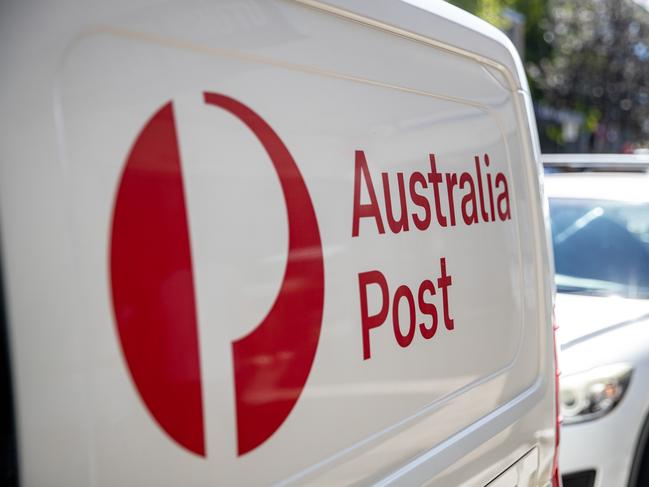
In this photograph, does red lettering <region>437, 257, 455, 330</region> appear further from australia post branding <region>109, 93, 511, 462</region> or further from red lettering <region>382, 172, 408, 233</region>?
red lettering <region>382, 172, 408, 233</region>

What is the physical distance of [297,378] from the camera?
1.32 meters

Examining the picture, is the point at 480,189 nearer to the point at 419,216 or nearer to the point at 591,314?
the point at 419,216

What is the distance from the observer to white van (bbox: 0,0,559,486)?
3.14ft

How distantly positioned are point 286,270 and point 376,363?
0.32 meters

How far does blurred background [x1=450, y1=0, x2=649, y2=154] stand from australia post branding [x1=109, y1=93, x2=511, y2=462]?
58.2 ft

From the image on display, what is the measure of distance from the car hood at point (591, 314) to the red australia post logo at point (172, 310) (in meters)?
2.45

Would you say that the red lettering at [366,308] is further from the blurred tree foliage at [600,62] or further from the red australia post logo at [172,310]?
the blurred tree foliage at [600,62]

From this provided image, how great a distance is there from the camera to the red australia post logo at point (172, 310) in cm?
104

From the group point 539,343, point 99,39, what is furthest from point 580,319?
point 99,39

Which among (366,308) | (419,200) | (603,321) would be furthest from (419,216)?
(603,321)

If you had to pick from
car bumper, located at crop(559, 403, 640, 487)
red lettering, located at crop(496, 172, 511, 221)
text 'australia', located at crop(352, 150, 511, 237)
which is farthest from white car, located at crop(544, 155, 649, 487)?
text 'australia', located at crop(352, 150, 511, 237)

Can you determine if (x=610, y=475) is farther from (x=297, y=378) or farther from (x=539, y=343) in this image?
(x=297, y=378)

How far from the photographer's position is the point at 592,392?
10.8 ft

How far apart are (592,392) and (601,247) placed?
1.25 m
